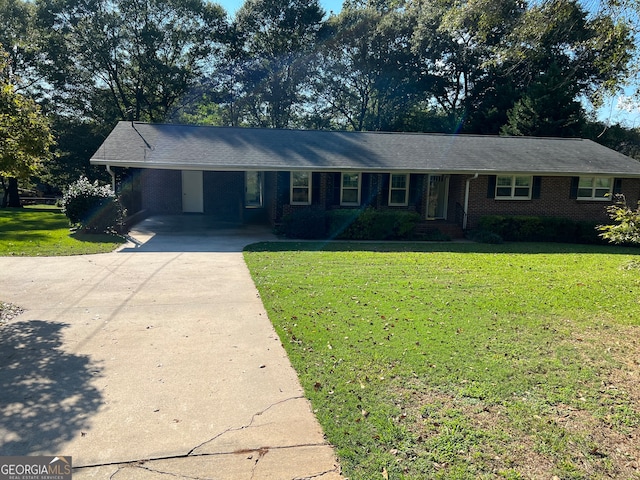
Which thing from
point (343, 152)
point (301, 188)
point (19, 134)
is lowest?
point (301, 188)

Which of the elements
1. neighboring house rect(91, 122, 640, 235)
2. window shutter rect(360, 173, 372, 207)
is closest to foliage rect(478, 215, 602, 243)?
neighboring house rect(91, 122, 640, 235)

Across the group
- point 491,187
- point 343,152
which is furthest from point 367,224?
point 491,187

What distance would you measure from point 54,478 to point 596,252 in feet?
47.8

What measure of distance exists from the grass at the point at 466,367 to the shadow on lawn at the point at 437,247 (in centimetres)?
308

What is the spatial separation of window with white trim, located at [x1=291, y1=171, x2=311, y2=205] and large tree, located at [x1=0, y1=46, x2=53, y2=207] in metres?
10.1

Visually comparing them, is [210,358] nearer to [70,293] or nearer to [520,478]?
[520,478]

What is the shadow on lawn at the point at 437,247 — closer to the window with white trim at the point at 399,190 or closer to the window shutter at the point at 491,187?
the window shutter at the point at 491,187

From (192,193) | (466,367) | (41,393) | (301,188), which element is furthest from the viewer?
(192,193)

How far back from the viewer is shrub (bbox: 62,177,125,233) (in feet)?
44.7

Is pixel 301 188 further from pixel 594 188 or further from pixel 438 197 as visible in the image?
pixel 594 188

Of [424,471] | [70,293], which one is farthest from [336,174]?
[424,471]

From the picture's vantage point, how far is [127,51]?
94.6 ft

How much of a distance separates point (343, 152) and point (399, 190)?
8.53ft

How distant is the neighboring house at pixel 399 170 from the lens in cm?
1505
